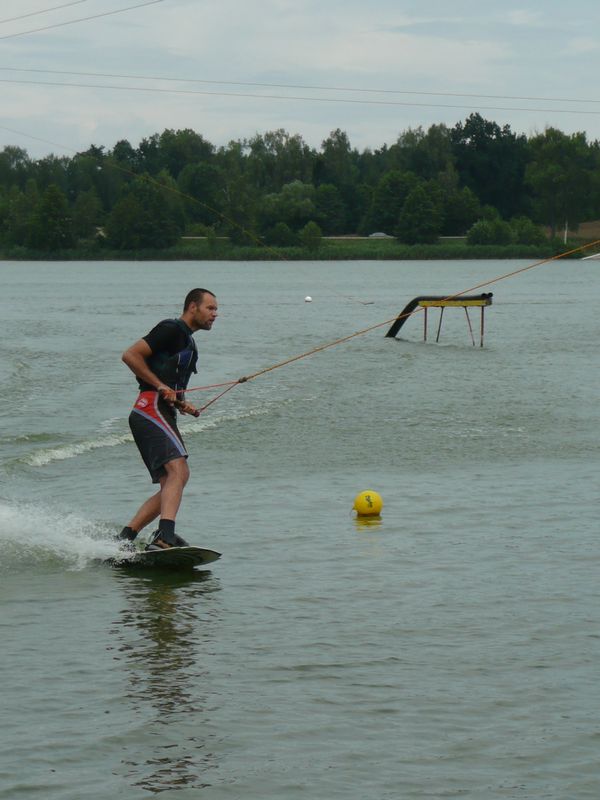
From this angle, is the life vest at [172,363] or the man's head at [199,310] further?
the life vest at [172,363]

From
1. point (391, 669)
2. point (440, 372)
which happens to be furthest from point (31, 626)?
point (440, 372)

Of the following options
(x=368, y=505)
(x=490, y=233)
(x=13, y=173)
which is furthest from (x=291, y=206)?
(x=368, y=505)

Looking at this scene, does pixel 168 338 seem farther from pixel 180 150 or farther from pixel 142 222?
pixel 180 150

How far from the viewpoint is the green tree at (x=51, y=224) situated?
150 meters

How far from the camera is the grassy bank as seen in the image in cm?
14200

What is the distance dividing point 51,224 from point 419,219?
40326 mm

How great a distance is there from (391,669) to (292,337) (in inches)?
1241

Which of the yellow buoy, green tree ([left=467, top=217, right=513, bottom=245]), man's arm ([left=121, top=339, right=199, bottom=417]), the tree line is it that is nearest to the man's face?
man's arm ([left=121, top=339, right=199, bottom=417])

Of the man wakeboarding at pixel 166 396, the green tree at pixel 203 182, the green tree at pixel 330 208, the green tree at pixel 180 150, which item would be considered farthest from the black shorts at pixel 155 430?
the green tree at pixel 180 150

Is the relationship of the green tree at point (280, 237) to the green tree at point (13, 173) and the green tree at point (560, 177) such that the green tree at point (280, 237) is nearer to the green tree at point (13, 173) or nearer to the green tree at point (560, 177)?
the green tree at point (560, 177)

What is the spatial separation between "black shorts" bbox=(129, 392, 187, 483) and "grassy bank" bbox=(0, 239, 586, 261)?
125009mm

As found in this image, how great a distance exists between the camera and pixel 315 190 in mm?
164000

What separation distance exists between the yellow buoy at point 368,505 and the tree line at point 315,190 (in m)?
118

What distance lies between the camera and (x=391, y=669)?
723 cm
